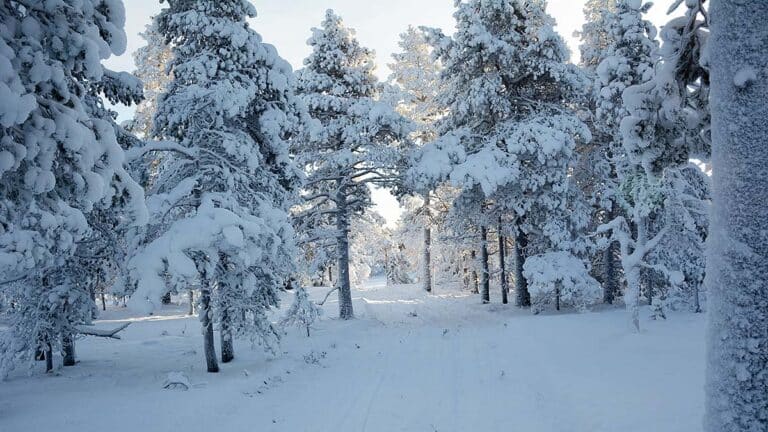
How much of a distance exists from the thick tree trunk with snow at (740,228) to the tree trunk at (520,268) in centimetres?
1416

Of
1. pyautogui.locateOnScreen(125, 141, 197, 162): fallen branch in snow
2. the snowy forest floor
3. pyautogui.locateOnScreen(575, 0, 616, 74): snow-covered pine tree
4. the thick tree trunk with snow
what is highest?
pyautogui.locateOnScreen(575, 0, 616, 74): snow-covered pine tree

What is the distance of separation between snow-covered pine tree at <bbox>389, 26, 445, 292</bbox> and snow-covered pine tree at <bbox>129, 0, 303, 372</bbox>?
44.4 ft

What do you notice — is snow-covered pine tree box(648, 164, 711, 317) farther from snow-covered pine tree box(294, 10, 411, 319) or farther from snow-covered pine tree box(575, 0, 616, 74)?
snow-covered pine tree box(294, 10, 411, 319)

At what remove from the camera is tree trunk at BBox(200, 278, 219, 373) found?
1061 centimetres

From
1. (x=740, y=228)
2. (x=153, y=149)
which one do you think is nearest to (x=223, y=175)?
(x=153, y=149)

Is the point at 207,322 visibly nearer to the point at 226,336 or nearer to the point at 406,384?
the point at 226,336

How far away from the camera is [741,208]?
13.4ft

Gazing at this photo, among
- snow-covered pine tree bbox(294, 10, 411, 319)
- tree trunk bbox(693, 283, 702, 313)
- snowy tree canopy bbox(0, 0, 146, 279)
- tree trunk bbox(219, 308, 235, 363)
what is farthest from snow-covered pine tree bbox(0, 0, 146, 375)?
tree trunk bbox(693, 283, 702, 313)

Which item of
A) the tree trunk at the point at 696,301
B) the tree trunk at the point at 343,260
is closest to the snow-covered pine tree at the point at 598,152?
the tree trunk at the point at 696,301

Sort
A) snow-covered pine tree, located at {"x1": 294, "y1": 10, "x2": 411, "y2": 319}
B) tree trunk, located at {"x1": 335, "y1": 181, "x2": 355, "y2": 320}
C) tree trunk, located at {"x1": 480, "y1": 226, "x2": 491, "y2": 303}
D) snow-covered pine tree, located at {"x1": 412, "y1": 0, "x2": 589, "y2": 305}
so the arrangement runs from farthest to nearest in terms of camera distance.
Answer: tree trunk, located at {"x1": 480, "y1": 226, "x2": 491, "y2": 303} < tree trunk, located at {"x1": 335, "y1": 181, "x2": 355, "y2": 320} < snow-covered pine tree, located at {"x1": 294, "y1": 10, "x2": 411, "y2": 319} < snow-covered pine tree, located at {"x1": 412, "y1": 0, "x2": 589, "y2": 305}

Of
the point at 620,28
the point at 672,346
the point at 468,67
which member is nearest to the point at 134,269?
the point at 672,346

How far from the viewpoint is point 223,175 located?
10734 mm

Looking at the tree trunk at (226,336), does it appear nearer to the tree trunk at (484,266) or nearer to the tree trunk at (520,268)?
the tree trunk at (520,268)

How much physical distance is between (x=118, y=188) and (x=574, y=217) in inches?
615
